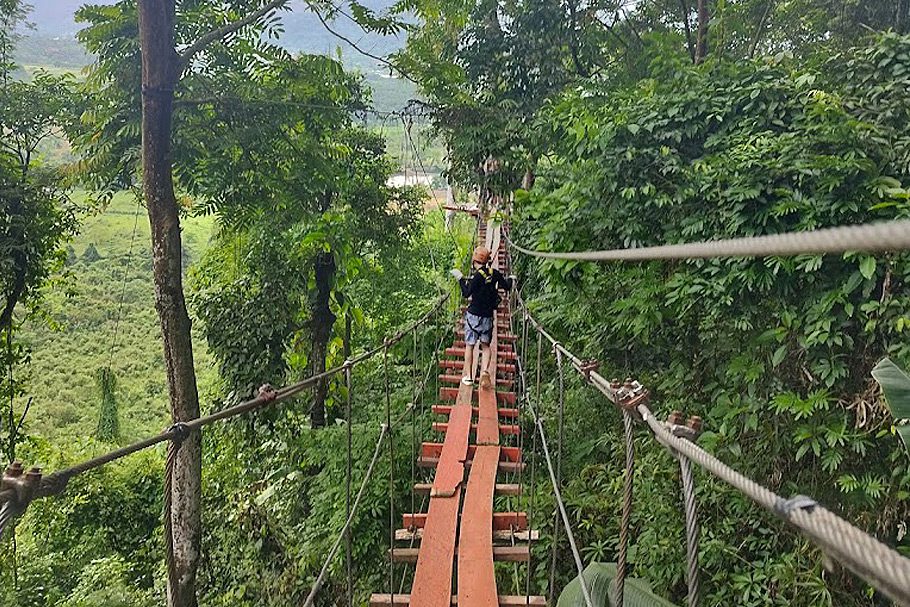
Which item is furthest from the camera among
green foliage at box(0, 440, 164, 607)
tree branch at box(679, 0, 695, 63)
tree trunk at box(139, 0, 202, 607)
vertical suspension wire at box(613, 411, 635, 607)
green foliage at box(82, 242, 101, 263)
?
green foliage at box(82, 242, 101, 263)

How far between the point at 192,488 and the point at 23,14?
9.44 ft

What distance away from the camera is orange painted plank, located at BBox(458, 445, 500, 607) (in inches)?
67.9

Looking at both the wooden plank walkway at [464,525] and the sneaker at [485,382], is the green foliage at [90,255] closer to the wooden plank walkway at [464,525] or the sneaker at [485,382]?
the sneaker at [485,382]

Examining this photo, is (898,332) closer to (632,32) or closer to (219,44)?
(219,44)

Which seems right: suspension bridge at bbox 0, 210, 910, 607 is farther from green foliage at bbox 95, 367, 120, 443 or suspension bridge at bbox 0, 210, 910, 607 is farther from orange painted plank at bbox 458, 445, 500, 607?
green foliage at bbox 95, 367, 120, 443

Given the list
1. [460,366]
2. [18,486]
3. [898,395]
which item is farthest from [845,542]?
[460,366]

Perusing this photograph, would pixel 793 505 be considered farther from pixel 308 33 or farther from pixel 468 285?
pixel 308 33

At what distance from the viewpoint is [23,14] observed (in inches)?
139

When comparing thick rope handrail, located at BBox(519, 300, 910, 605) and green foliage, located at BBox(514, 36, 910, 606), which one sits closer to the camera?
thick rope handrail, located at BBox(519, 300, 910, 605)


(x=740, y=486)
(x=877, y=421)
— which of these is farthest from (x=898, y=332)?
(x=740, y=486)

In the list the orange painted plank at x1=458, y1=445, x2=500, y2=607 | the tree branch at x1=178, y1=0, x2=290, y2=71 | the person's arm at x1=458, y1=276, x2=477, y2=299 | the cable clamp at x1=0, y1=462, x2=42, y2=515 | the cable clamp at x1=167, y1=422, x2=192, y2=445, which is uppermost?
the tree branch at x1=178, y1=0, x2=290, y2=71

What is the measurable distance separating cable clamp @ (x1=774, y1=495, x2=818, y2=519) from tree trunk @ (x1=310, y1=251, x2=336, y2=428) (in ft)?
14.0

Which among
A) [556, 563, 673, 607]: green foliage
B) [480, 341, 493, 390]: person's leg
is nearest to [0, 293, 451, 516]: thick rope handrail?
[556, 563, 673, 607]: green foliage

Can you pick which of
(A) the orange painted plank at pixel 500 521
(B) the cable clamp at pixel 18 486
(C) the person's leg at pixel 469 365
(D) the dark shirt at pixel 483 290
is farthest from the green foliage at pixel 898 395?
(C) the person's leg at pixel 469 365
